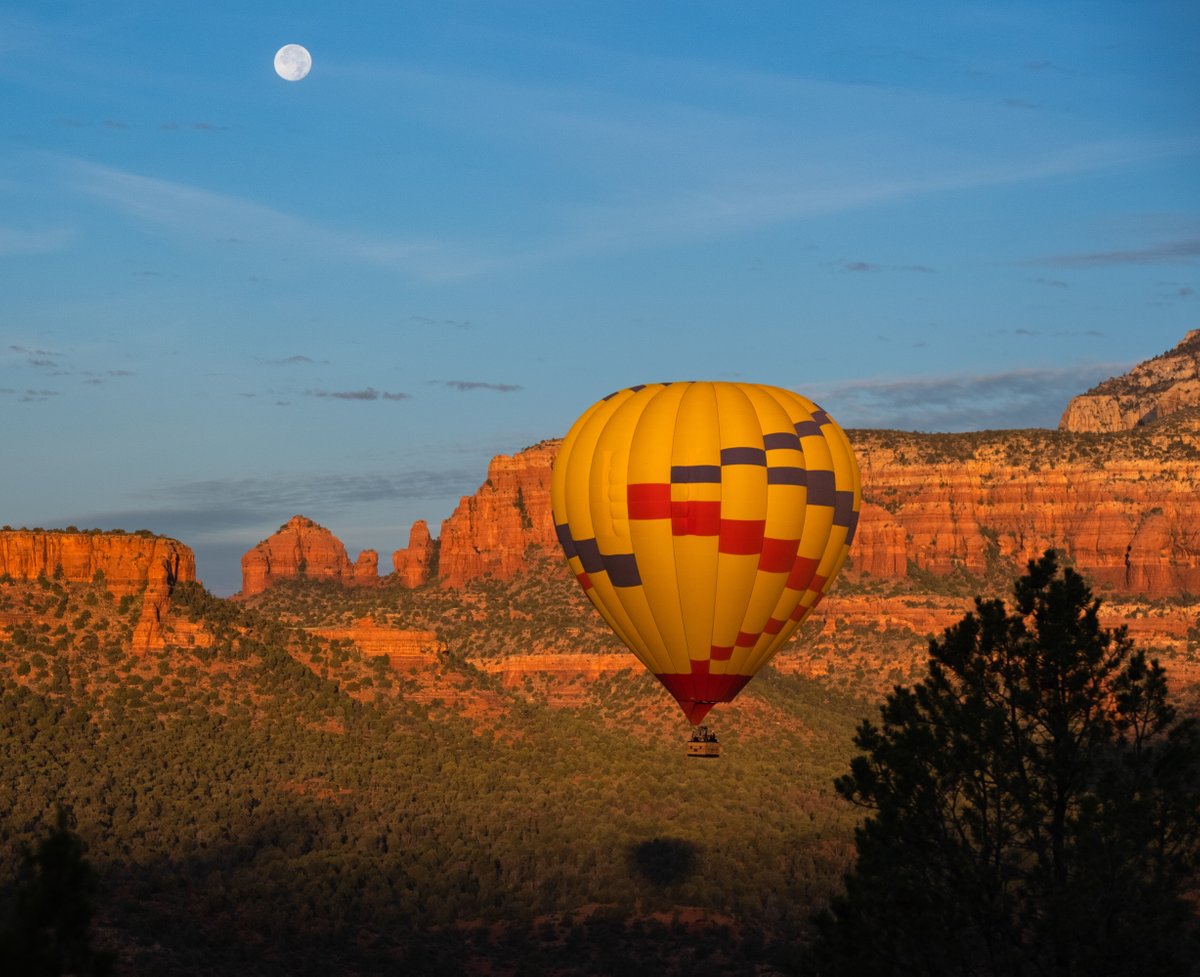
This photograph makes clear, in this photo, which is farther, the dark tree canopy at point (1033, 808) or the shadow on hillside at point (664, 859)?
the shadow on hillside at point (664, 859)

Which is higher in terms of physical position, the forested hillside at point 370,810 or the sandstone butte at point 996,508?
the sandstone butte at point 996,508

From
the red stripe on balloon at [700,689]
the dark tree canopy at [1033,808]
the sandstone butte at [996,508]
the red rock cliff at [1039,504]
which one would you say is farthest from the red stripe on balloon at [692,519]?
the red rock cliff at [1039,504]

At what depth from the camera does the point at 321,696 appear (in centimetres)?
9488

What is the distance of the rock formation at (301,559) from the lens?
178 meters

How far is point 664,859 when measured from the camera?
82.6 meters

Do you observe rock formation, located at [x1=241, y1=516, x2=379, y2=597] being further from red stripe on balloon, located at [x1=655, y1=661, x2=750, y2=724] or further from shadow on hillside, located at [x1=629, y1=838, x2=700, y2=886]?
red stripe on balloon, located at [x1=655, y1=661, x2=750, y2=724]

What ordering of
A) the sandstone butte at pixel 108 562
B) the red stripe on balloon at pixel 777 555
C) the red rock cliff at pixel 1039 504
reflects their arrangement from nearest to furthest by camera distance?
the red stripe on balloon at pixel 777 555, the sandstone butte at pixel 108 562, the red rock cliff at pixel 1039 504

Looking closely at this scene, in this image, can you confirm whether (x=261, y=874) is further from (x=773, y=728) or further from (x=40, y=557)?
(x=773, y=728)

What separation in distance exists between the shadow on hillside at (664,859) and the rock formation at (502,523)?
266ft

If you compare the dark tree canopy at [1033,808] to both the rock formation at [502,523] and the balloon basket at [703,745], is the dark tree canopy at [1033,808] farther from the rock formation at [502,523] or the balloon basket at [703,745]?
the rock formation at [502,523]

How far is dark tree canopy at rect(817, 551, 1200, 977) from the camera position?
147 ft

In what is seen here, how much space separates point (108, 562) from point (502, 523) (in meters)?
76.5

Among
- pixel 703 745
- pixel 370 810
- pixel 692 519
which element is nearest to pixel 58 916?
pixel 703 745

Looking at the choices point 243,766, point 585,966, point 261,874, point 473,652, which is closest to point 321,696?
point 243,766
